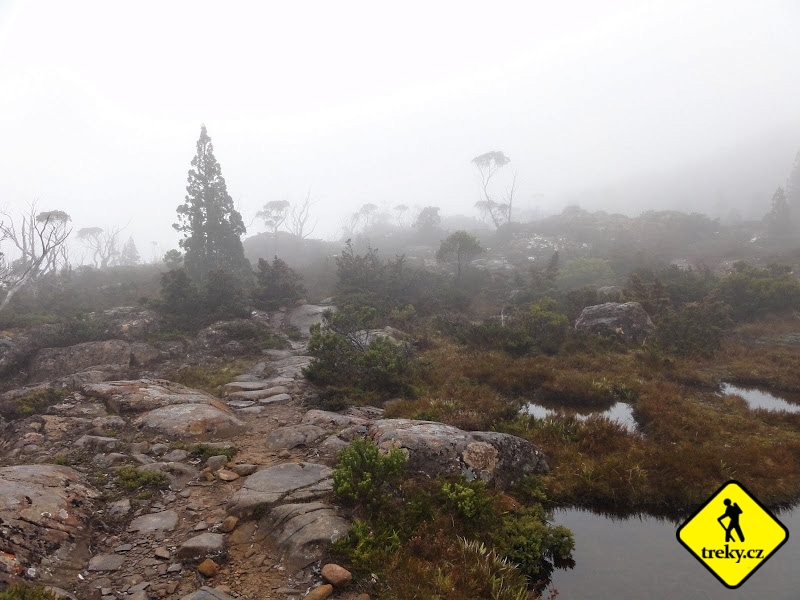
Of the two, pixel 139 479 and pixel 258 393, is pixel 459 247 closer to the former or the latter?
pixel 258 393

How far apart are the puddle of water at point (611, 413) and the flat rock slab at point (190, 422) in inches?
309

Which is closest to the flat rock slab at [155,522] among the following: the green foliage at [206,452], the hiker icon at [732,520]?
the green foliage at [206,452]

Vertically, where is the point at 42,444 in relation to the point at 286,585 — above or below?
above

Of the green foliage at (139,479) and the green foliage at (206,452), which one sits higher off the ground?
the green foliage at (139,479)

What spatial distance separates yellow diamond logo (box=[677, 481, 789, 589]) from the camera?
3.05 m

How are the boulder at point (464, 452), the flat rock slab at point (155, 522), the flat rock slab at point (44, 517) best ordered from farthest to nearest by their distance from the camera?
the boulder at point (464, 452) < the flat rock slab at point (155, 522) < the flat rock slab at point (44, 517)

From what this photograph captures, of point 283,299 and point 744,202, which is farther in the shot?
point 744,202

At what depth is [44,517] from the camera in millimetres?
5500

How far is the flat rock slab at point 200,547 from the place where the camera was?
5.36 metres

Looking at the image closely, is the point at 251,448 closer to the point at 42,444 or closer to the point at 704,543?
the point at 42,444

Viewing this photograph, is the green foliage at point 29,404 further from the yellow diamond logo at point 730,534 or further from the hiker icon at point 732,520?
the hiker icon at point 732,520

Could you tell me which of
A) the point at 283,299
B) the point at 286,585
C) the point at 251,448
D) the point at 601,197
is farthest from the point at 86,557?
the point at 601,197

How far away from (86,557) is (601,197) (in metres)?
114

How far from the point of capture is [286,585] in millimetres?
4902
